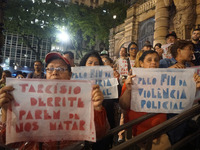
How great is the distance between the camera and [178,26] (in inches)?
330

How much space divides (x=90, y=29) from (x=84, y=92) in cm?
2061

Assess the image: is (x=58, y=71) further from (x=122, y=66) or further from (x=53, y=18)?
(x=53, y=18)

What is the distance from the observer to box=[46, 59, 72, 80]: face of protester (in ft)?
6.48

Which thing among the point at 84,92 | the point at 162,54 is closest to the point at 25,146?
the point at 84,92

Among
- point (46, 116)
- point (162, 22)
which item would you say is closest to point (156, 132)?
point (46, 116)

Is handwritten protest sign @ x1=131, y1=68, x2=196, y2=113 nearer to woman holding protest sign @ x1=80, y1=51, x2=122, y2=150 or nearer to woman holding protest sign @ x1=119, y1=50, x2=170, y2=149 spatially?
woman holding protest sign @ x1=119, y1=50, x2=170, y2=149

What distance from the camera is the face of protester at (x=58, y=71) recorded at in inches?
77.7

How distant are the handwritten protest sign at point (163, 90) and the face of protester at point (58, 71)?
3.11 ft

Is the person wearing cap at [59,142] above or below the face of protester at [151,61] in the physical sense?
below

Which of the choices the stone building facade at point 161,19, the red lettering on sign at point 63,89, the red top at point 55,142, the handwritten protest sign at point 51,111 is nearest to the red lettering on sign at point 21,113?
the handwritten protest sign at point 51,111

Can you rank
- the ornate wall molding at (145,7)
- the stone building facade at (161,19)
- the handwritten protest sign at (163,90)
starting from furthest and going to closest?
the ornate wall molding at (145,7)
the stone building facade at (161,19)
the handwritten protest sign at (163,90)

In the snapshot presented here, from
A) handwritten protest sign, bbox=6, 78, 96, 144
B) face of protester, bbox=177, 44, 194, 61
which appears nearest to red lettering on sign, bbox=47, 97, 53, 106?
handwritten protest sign, bbox=6, 78, 96, 144

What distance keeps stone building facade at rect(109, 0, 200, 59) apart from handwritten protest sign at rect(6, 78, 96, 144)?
315 inches

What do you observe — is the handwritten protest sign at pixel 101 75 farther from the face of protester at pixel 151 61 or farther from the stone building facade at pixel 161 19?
the stone building facade at pixel 161 19
